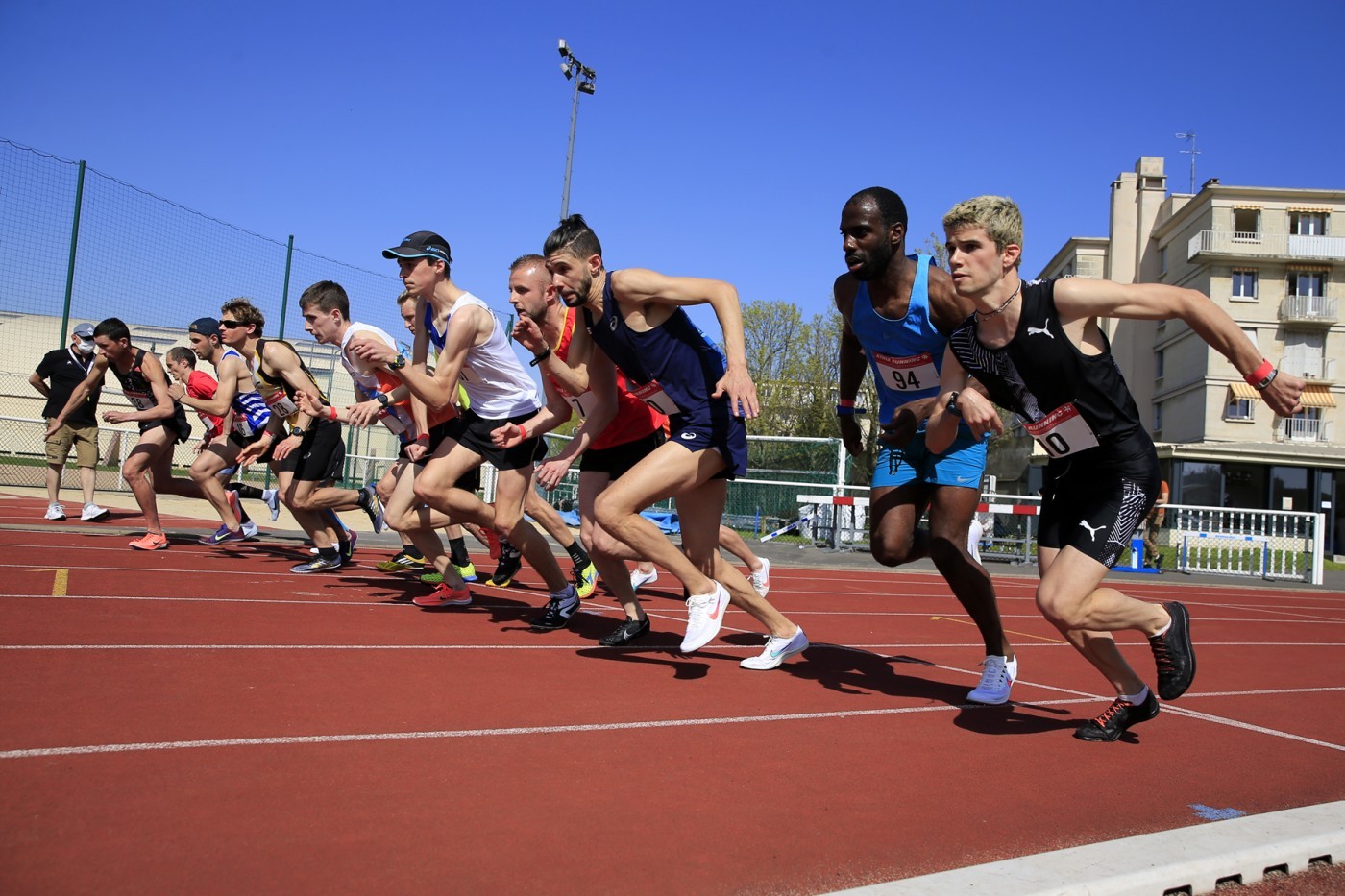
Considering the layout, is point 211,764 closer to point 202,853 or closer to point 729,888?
point 202,853

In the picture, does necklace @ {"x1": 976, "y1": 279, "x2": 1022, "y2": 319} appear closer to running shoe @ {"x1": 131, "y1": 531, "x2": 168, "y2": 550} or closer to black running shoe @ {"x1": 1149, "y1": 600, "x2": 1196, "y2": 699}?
black running shoe @ {"x1": 1149, "y1": 600, "x2": 1196, "y2": 699}

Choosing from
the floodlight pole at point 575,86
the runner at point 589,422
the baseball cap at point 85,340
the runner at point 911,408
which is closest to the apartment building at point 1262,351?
the floodlight pole at point 575,86

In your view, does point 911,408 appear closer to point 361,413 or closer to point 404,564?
point 361,413

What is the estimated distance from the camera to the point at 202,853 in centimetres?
237

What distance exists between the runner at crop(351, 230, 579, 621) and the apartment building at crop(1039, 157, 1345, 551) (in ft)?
147

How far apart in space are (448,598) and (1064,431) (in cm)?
427

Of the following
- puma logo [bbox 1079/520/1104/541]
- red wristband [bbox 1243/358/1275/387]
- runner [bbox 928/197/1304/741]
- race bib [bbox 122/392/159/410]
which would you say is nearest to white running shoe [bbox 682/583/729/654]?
runner [bbox 928/197/1304/741]

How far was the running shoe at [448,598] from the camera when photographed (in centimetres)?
689

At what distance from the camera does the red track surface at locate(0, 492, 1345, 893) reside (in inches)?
96.9

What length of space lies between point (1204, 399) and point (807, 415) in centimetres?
2068

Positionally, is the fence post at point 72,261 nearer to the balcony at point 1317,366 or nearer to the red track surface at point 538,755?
the red track surface at point 538,755

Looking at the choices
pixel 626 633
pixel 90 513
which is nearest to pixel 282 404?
pixel 90 513

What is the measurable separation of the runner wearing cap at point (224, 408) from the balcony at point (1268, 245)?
48.3 meters

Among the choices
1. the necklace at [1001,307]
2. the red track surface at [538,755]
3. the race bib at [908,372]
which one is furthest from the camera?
the race bib at [908,372]
